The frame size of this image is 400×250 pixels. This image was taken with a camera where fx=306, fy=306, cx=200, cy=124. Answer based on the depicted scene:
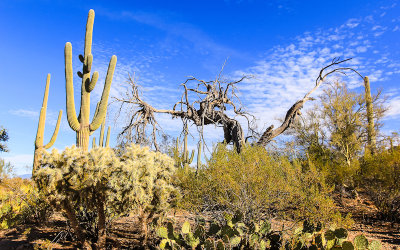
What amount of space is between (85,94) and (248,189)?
20.0ft

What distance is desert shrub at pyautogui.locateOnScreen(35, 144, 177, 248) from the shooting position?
5.37m

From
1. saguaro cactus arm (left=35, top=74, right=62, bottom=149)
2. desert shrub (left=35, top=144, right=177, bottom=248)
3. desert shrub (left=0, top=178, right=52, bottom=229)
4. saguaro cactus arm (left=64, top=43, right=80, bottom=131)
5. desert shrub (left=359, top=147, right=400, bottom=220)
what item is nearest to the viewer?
desert shrub (left=35, top=144, right=177, bottom=248)

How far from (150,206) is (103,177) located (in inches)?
42.5

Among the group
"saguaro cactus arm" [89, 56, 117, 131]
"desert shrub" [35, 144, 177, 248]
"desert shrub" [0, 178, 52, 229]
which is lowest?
"desert shrub" [0, 178, 52, 229]

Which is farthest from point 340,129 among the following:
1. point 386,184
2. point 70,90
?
point 70,90

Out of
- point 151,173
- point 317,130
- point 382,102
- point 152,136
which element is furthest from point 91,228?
point 382,102

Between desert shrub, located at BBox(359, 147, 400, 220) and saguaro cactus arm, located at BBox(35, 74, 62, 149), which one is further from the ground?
saguaro cactus arm, located at BBox(35, 74, 62, 149)

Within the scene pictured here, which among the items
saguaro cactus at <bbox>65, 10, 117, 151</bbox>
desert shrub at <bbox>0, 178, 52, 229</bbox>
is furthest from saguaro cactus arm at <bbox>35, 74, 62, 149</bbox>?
saguaro cactus at <bbox>65, 10, 117, 151</bbox>

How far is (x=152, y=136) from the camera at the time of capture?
408 inches

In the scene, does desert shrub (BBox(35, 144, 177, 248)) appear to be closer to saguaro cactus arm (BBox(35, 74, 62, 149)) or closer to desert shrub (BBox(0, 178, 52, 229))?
desert shrub (BBox(0, 178, 52, 229))

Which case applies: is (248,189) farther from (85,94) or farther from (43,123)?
(43,123)

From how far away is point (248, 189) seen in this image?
6.67m

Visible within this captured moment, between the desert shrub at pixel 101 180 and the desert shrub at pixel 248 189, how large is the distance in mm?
1313

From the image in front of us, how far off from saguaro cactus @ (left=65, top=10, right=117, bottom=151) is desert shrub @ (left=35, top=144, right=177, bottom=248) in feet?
11.4
